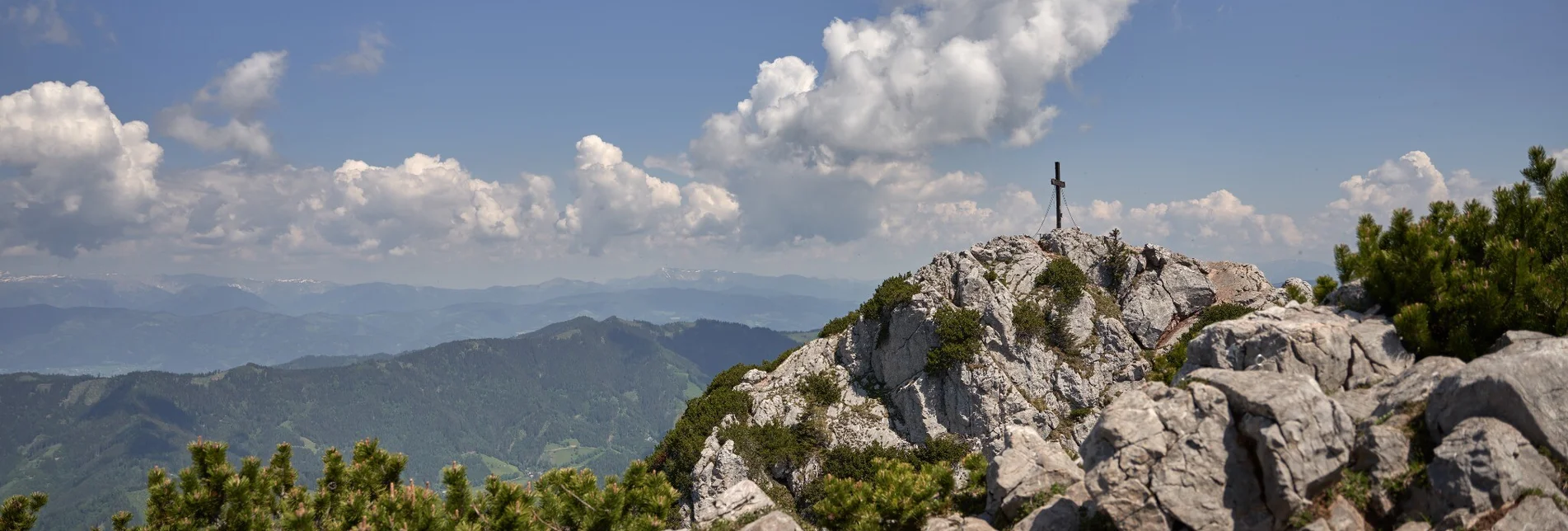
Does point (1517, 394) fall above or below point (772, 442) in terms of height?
above

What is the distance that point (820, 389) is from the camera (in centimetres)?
4734

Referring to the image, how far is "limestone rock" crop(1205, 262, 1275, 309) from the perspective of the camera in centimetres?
4575

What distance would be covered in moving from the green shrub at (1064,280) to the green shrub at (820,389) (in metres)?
16.9

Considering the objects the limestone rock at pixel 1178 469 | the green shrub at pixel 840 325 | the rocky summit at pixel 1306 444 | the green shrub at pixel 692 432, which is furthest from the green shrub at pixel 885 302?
the limestone rock at pixel 1178 469

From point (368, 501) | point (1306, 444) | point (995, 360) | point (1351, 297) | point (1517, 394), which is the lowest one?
point (368, 501)

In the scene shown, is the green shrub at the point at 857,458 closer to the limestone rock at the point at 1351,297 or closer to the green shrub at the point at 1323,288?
the green shrub at the point at 1323,288

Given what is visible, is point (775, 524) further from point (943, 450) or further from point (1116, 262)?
point (1116, 262)

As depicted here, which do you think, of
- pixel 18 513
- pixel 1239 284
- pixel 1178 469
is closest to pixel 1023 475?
pixel 1178 469

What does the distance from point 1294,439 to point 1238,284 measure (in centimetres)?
4170

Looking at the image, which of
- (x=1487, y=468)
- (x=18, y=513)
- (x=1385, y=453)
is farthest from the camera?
(x=18, y=513)

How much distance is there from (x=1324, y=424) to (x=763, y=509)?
15.8m

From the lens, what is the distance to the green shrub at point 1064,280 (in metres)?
47.8

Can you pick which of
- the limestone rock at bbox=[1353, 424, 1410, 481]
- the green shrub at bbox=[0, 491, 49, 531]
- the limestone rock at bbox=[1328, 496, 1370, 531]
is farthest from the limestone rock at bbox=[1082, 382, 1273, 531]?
the green shrub at bbox=[0, 491, 49, 531]

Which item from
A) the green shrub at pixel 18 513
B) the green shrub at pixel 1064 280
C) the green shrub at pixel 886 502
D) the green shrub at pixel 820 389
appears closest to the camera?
the green shrub at pixel 18 513
